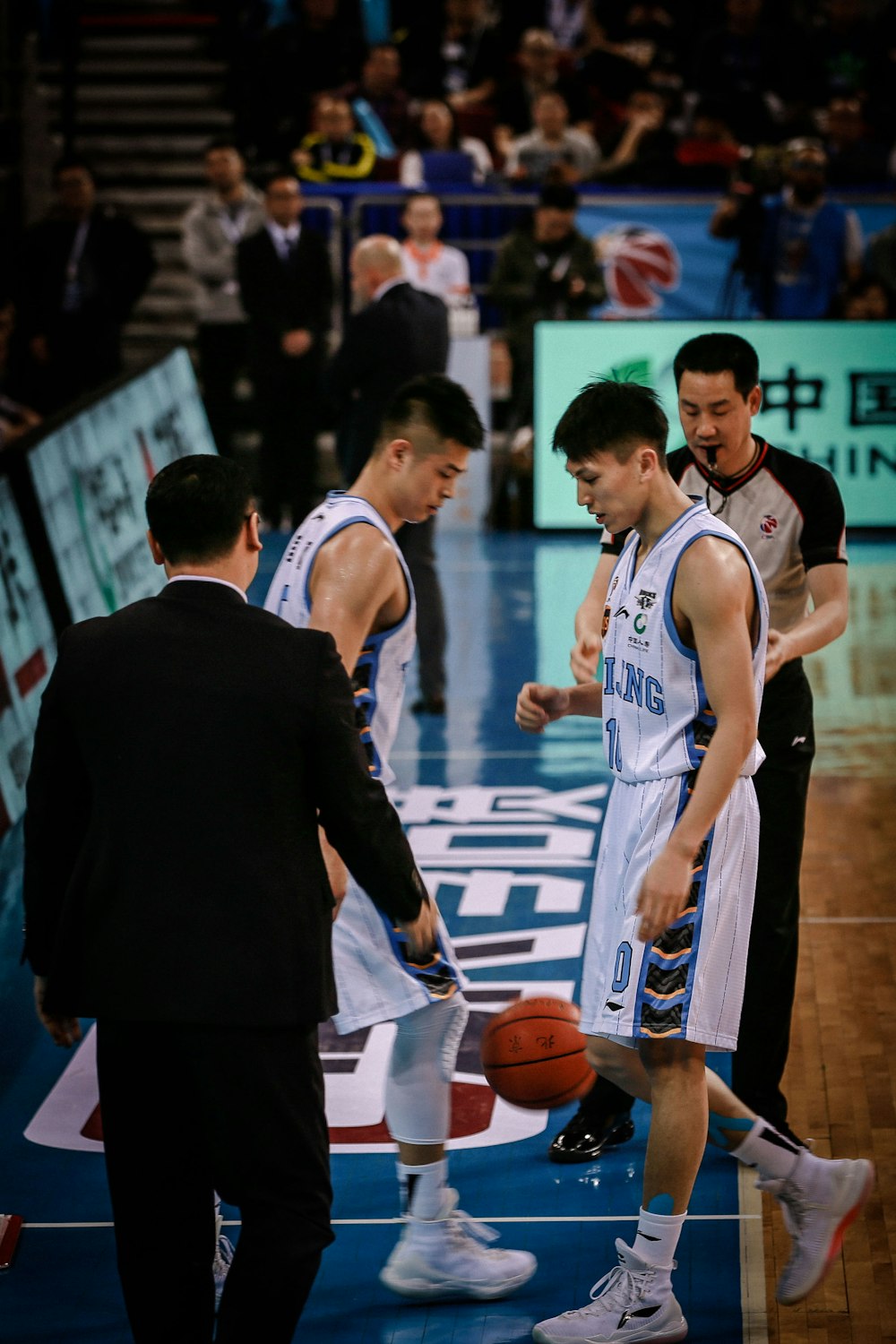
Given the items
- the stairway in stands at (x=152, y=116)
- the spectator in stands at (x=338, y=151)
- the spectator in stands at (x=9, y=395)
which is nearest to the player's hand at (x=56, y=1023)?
the spectator in stands at (x=9, y=395)

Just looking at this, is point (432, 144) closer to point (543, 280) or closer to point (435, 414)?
point (543, 280)

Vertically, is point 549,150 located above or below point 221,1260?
above

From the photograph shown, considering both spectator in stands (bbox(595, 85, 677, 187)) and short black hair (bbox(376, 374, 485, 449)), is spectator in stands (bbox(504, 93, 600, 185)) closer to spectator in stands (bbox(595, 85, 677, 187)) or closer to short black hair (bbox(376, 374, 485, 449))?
spectator in stands (bbox(595, 85, 677, 187))

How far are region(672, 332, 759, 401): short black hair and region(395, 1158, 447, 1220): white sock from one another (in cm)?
194

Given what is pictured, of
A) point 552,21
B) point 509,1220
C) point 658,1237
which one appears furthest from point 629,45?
point 658,1237

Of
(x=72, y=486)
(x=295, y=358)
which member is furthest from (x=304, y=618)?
(x=295, y=358)

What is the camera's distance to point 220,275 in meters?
13.4

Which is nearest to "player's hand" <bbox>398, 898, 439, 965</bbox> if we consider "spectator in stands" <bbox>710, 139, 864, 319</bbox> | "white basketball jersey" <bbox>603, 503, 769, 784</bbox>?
"white basketball jersey" <bbox>603, 503, 769, 784</bbox>

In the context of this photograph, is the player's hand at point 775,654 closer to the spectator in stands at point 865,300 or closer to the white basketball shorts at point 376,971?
the white basketball shorts at point 376,971

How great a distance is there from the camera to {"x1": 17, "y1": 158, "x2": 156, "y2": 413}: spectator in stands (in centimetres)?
1266

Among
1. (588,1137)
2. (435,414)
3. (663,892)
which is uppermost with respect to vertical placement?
(435,414)

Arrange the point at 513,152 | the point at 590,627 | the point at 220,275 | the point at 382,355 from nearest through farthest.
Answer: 1. the point at 590,627
2. the point at 382,355
3. the point at 220,275
4. the point at 513,152

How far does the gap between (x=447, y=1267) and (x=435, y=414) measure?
1941mm

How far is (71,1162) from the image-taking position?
474 centimetres
